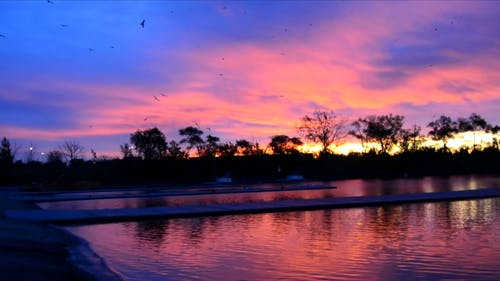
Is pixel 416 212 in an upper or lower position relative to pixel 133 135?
lower

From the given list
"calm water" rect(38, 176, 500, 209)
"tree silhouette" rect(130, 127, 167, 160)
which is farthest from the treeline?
"calm water" rect(38, 176, 500, 209)

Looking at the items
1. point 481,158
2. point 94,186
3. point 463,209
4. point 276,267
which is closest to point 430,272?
A: point 276,267

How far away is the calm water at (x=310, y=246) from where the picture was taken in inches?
391

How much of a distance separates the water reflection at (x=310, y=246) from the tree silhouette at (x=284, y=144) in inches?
1850

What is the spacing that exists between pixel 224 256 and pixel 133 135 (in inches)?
2171

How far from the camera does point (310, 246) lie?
12555mm

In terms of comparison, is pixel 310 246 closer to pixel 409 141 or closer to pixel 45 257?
pixel 45 257

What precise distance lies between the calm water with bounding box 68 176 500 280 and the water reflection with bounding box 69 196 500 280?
0.06 ft

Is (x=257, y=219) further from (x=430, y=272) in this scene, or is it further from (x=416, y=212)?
(x=430, y=272)

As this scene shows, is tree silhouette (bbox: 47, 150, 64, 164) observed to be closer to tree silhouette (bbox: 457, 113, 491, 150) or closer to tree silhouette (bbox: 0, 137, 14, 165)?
tree silhouette (bbox: 0, 137, 14, 165)

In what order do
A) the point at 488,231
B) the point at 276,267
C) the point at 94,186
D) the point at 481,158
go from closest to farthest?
the point at 276,267 < the point at 488,231 < the point at 94,186 < the point at 481,158

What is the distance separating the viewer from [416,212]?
1906cm

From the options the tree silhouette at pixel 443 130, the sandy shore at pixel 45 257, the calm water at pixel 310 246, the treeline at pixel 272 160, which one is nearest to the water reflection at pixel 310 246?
the calm water at pixel 310 246

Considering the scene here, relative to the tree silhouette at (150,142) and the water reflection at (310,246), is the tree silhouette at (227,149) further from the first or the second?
the water reflection at (310,246)
